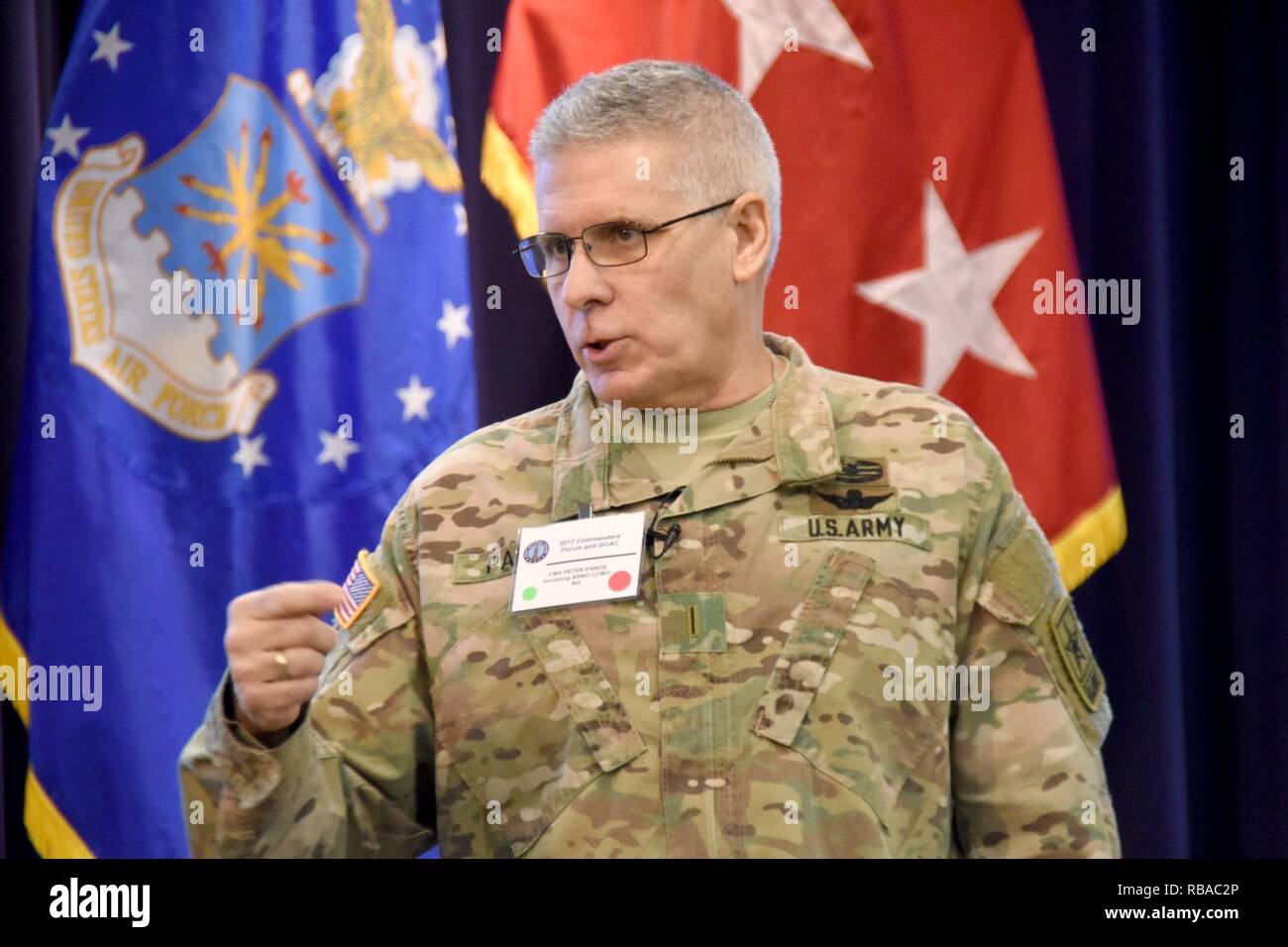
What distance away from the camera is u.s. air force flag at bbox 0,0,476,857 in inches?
117

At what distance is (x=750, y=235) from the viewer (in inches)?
86.8

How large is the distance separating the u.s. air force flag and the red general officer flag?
28 centimetres

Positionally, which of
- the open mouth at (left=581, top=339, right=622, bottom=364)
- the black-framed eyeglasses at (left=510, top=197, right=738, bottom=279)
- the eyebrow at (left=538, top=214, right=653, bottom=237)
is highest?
the eyebrow at (left=538, top=214, right=653, bottom=237)

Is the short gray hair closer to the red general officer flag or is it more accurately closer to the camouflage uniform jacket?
the camouflage uniform jacket

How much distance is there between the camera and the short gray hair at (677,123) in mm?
2066

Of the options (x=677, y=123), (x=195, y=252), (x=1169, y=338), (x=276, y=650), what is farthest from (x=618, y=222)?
(x=1169, y=338)

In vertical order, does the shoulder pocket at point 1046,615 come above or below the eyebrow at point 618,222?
below

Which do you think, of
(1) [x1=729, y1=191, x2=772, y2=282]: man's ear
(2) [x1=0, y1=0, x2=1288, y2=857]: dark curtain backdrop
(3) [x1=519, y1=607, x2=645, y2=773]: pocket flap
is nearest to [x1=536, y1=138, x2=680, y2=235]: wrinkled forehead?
(1) [x1=729, y1=191, x2=772, y2=282]: man's ear

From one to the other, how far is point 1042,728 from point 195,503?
178cm

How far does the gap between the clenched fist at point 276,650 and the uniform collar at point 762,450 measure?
428mm

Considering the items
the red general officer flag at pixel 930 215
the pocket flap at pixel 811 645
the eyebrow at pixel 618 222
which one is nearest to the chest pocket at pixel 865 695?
the pocket flap at pixel 811 645

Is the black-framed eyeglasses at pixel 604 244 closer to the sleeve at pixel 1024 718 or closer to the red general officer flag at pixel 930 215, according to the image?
the sleeve at pixel 1024 718
